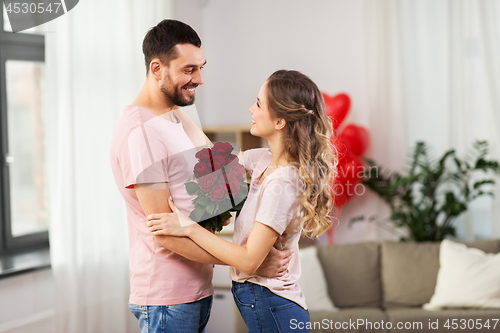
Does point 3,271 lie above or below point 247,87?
below

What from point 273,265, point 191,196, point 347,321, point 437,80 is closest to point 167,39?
point 191,196

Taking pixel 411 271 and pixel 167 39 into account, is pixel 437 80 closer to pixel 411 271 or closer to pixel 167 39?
pixel 411 271

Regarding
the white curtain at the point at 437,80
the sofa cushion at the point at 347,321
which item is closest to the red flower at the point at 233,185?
the sofa cushion at the point at 347,321

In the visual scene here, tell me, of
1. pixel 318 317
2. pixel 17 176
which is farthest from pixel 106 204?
pixel 318 317

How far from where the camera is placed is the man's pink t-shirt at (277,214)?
1.25 m

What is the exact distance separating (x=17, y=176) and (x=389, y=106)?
2.66 meters

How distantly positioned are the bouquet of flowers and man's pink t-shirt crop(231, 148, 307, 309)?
0.06 m

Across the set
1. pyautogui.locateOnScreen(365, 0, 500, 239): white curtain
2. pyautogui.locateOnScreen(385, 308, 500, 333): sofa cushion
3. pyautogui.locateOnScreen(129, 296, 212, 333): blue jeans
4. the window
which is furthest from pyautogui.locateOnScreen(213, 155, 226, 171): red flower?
pyautogui.locateOnScreen(365, 0, 500, 239): white curtain

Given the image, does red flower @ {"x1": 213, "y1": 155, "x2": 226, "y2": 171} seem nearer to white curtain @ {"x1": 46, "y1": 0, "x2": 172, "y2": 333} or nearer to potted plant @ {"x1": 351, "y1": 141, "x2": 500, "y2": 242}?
white curtain @ {"x1": 46, "y1": 0, "x2": 172, "y2": 333}

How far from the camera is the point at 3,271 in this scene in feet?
7.17

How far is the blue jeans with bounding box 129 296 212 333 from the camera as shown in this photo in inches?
51.3

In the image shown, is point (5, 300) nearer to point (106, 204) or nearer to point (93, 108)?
point (106, 204)

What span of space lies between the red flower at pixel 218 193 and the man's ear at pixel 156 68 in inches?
14.1

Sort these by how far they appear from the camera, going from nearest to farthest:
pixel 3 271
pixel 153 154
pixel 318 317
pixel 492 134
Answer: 1. pixel 153 154
2. pixel 3 271
3. pixel 318 317
4. pixel 492 134
